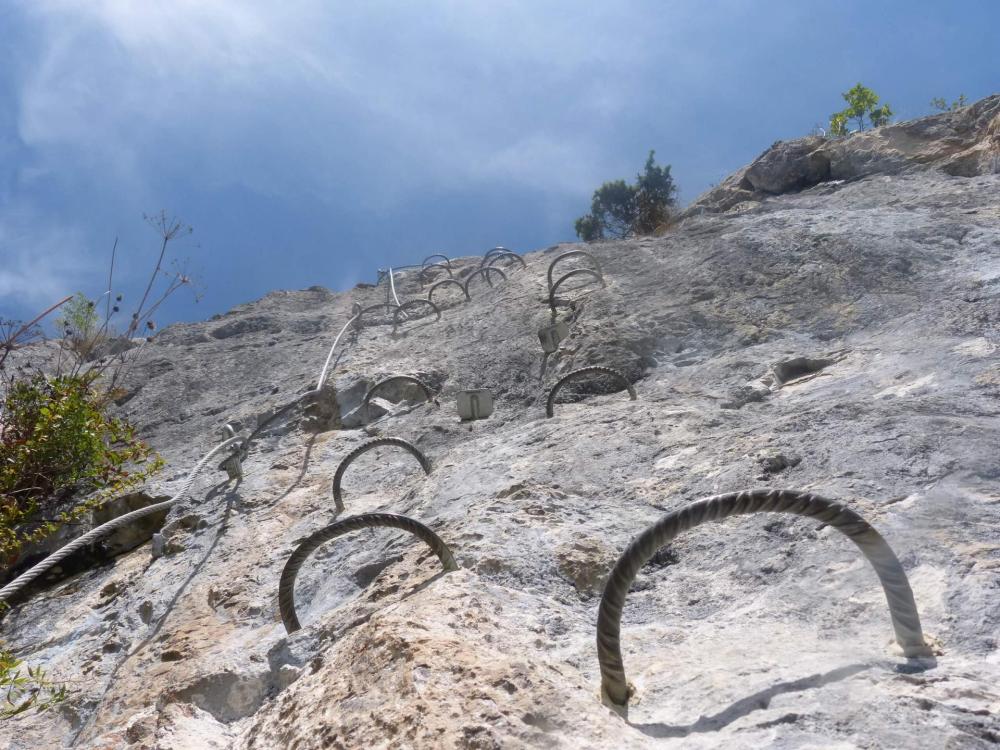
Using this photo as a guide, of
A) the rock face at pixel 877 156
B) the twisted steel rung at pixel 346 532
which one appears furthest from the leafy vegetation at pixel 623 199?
the twisted steel rung at pixel 346 532

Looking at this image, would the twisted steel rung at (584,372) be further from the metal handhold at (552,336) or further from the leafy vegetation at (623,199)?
the leafy vegetation at (623,199)

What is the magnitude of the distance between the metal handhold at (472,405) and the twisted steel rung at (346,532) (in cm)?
272

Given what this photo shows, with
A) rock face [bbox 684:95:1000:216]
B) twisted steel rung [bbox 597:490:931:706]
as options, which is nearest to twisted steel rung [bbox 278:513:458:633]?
twisted steel rung [bbox 597:490:931:706]

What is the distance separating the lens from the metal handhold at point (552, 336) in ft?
21.4

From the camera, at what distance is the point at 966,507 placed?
2533mm

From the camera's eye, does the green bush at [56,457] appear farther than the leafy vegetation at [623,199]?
No

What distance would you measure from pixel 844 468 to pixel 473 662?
171 cm

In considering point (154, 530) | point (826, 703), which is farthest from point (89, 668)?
point (826, 703)

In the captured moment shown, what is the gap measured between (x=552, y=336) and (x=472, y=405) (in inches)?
44.2

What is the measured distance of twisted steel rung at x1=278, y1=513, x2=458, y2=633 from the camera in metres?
2.84

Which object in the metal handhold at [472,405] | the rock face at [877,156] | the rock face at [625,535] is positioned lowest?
the rock face at [625,535]

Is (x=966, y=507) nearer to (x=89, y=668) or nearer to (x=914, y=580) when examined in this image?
(x=914, y=580)

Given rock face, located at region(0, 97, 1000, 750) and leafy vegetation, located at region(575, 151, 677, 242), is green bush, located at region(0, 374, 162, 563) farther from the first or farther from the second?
leafy vegetation, located at region(575, 151, 677, 242)

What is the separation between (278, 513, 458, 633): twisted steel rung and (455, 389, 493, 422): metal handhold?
272cm
